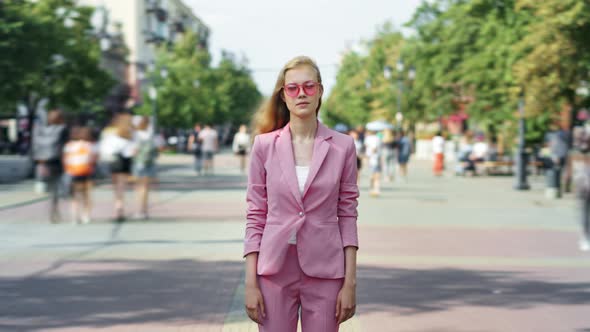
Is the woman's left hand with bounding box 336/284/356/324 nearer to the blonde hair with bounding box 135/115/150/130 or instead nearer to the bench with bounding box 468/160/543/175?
the blonde hair with bounding box 135/115/150/130

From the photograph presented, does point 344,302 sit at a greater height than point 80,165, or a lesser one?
lesser

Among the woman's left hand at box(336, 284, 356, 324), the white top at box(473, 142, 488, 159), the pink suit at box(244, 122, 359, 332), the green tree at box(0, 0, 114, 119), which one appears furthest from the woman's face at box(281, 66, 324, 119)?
the white top at box(473, 142, 488, 159)

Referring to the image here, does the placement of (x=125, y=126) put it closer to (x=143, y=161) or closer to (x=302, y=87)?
(x=143, y=161)

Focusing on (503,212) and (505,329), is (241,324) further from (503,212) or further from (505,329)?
(503,212)

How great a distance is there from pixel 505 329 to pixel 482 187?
17562 millimetres

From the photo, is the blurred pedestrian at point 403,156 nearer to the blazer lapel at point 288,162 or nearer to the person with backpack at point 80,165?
the person with backpack at point 80,165

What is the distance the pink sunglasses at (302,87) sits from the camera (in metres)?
3.13

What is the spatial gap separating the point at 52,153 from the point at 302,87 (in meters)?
10.6

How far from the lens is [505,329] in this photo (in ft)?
19.2

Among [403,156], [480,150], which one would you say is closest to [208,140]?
[403,156]

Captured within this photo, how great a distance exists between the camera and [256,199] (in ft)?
10.4

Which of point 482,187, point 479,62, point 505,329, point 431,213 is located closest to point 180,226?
point 431,213

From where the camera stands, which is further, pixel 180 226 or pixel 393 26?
pixel 393 26

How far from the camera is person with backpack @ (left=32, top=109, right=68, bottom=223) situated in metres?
12.8
